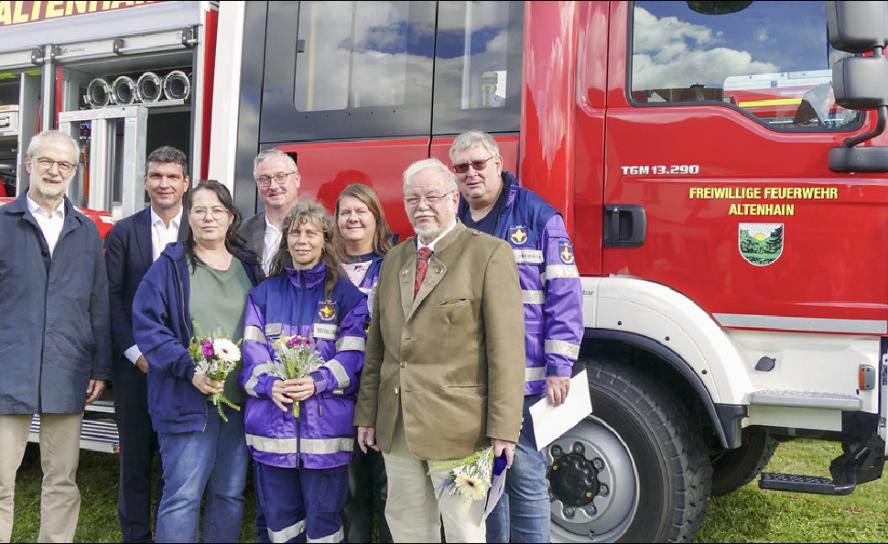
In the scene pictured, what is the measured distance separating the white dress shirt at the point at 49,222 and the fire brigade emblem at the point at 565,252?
2008mm

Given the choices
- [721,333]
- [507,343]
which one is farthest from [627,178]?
[507,343]

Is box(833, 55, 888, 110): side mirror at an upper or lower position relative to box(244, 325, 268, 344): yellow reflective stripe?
upper

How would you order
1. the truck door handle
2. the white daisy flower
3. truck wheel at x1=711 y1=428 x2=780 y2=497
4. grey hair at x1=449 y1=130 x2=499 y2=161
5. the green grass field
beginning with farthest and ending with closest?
truck wheel at x1=711 y1=428 x2=780 y2=497 < the green grass field < the truck door handle < grey hair at x1=449 y1=130 x2=499 y2=161 < the white daisy flower

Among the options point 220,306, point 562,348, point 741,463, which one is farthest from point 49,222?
point 741,463

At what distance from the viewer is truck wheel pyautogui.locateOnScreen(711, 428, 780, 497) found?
12.6 feet

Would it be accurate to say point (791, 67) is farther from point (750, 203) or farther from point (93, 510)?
point (93, 510)

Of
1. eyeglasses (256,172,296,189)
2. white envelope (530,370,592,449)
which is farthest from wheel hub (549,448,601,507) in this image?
eyeglasses (256,172,296,189)

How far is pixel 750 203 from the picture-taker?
10.0 feet

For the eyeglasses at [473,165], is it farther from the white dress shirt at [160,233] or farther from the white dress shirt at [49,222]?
the white dress shirt at [49,222]

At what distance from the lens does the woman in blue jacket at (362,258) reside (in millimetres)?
3105

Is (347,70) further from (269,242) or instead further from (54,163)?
(54,163)

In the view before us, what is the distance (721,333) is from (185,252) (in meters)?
2.19

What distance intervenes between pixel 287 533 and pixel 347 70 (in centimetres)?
208

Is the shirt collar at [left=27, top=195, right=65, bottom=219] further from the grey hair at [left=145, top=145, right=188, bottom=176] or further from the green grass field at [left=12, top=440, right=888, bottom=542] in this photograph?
the green grass field at [left=12, top=440, right=888, bottom=542]
